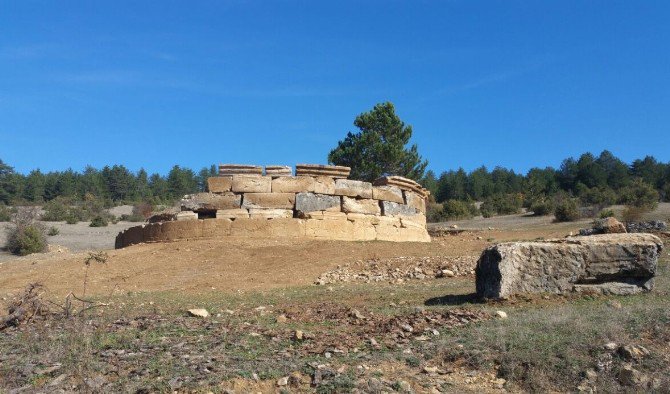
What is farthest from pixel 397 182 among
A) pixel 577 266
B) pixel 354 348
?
pixel 354 348

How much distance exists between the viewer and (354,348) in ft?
20.3

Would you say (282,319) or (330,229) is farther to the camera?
(330,229)

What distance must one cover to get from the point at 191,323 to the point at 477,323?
3297 mm

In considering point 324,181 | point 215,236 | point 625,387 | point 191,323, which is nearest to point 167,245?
point 215,236

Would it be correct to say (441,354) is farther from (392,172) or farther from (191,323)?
(392,172)

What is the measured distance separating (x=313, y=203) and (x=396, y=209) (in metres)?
2.63

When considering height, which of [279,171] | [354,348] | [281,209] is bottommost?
[354,348]

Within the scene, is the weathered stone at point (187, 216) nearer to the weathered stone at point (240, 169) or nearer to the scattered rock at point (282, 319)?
the weathered stone at point (240, 169)

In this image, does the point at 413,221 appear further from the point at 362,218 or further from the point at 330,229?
the point at 330,229

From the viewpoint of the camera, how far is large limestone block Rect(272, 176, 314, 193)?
1650 centimetres

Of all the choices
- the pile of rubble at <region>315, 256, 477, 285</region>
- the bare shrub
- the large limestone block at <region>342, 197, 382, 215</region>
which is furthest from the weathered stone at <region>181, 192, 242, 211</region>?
the bare shrub

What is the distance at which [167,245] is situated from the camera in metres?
15.5

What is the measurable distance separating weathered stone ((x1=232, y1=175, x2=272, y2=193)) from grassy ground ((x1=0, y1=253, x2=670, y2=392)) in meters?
8.45

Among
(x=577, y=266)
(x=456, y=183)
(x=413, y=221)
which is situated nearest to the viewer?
(x=577, y=266)
